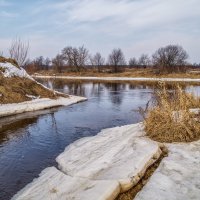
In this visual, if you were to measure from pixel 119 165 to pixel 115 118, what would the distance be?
10.6m

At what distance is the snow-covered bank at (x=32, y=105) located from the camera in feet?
64.0

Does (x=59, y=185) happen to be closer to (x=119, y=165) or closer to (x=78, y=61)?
(x=119, y=165)

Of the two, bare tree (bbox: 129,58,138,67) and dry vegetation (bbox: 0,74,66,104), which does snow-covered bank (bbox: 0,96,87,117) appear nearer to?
dry vegetation (bbox: 0,74,66,104)

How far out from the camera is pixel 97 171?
796 centimetres

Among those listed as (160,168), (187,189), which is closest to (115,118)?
(160,168)

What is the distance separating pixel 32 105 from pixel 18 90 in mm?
2950

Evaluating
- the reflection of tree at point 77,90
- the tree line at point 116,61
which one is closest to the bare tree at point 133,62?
the tree line at point 116,61

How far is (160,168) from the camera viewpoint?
7508 millimetres

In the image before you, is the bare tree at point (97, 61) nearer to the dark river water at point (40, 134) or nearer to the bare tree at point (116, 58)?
the bare tree at point (116, 58)

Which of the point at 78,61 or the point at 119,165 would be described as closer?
the point at 119,165

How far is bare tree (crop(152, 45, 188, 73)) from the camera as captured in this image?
95.9m

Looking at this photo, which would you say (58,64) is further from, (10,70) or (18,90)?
(18,90)

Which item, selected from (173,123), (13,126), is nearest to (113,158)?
(173,123)

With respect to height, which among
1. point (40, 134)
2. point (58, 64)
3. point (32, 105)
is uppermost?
point (58, 64)
